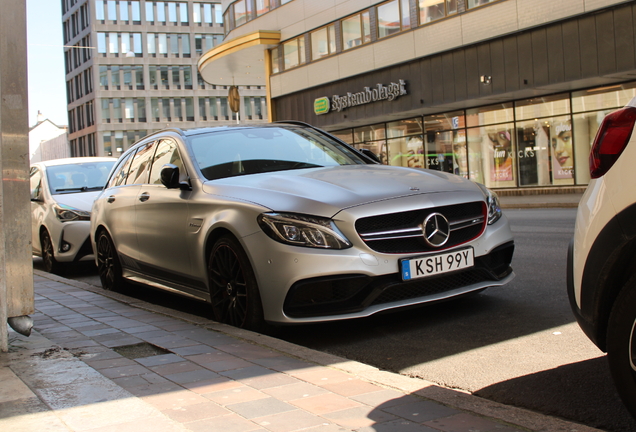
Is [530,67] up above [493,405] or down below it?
above

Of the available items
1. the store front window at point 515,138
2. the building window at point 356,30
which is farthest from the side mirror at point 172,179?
the building window at point 356,30

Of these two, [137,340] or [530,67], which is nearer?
[137,340]

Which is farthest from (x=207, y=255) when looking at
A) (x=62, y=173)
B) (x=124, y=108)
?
(x=124, y=108)

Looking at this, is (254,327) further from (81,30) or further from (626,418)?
(81,30)

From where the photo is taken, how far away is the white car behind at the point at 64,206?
1005 cm

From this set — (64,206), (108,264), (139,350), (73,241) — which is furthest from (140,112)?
(139,350)

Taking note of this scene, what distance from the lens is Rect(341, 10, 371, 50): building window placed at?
30594mm

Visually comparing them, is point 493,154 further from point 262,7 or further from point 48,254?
point 48,254

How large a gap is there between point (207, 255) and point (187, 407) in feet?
7.33

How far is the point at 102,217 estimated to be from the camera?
7730 mm

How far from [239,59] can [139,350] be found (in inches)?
1373

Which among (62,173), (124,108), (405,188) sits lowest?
(405,188)

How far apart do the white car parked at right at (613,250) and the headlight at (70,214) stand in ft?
27.4

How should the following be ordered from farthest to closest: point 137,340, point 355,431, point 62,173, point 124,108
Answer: point 124,108 < point 62,173 < point 137,340 < point 355,431
